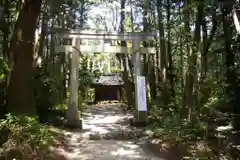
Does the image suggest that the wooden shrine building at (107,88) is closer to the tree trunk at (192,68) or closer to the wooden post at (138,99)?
the wooden post at (138,99)

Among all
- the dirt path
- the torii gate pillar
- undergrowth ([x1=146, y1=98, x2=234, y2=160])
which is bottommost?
the dirt path

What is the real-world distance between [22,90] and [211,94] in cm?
920

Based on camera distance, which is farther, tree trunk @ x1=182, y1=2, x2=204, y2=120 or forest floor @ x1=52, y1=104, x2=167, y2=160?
tree trunk @ x1=182, y1=2, x2=204, y2=120

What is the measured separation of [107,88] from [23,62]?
65.0 feet

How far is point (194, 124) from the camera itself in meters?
7.43

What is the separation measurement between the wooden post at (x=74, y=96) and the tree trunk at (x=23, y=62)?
103 inches

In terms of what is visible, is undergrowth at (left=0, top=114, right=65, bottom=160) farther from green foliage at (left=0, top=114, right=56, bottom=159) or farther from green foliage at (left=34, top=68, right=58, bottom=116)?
green foliage at (left=34, top=68, right=58, bottom=116)

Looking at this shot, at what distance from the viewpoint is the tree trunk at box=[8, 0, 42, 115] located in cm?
728

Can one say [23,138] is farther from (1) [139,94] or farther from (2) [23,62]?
(1) [139,94]

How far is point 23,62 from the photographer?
24.2ft

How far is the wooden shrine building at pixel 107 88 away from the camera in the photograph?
26.5m

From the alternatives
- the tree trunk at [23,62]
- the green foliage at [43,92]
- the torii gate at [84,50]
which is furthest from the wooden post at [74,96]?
the tree trunk at [23,62]

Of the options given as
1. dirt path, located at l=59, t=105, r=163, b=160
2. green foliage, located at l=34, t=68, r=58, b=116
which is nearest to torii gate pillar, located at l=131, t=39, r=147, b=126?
dirt path, located at l=59, t=105, r=163, b=160

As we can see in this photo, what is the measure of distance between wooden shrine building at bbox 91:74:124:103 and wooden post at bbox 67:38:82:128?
16007mm
